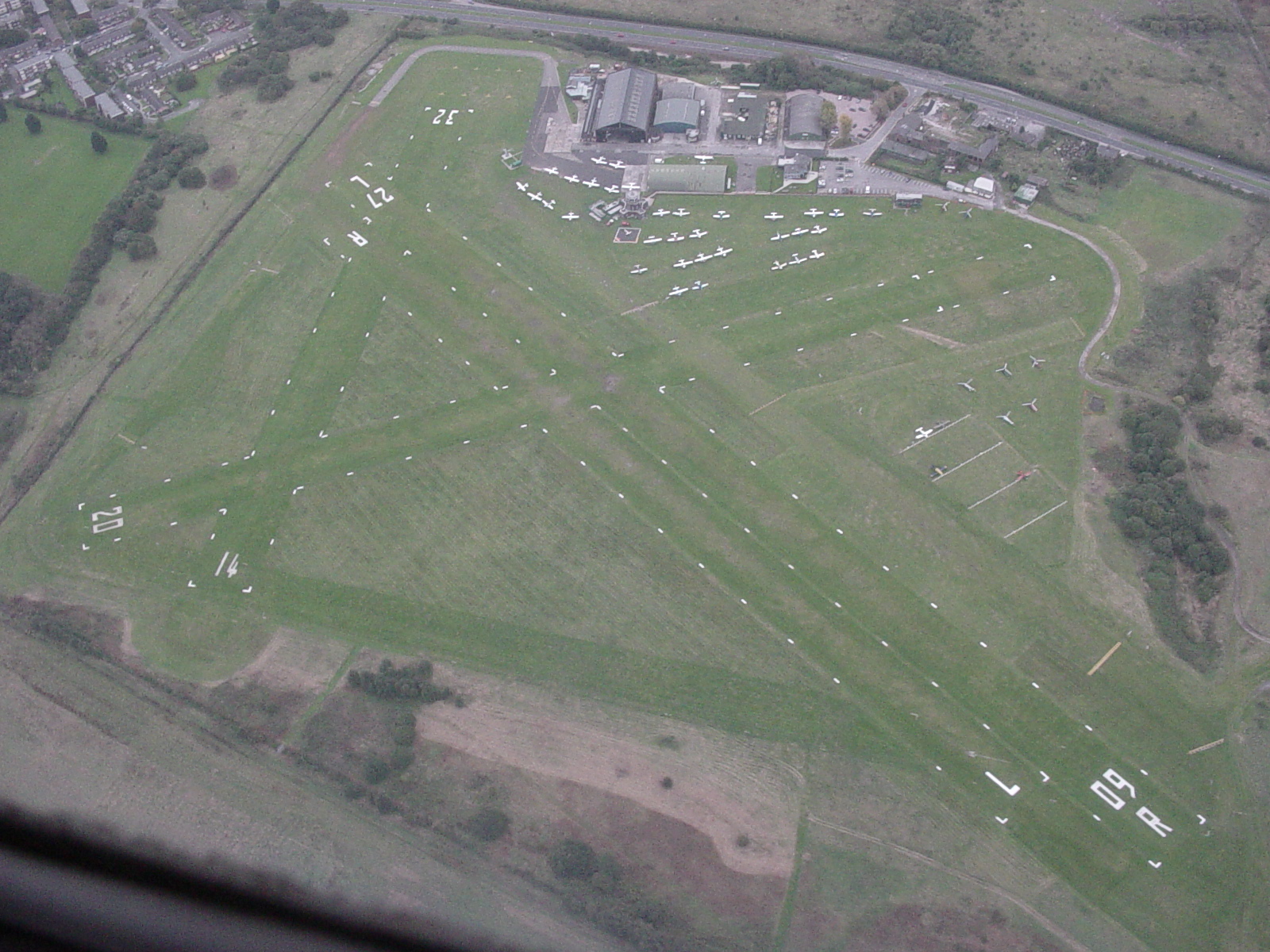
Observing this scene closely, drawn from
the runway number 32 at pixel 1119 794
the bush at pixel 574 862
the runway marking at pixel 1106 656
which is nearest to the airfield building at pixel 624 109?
the runway marking at pixel 1106 656

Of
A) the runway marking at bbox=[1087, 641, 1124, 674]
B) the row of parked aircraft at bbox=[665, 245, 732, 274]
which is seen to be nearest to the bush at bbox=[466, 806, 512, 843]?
the runway marking at bbox=[1087, 641, 1124, 674]

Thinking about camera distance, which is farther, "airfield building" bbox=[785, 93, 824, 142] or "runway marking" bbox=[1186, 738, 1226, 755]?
"airfield building" bbox=[785, 93, 824, 142]

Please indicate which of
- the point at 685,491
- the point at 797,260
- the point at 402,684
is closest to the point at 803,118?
the point at 797,260

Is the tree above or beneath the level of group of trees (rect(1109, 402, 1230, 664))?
above

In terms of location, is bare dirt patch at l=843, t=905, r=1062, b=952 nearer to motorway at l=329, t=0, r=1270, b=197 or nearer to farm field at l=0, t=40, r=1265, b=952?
farm field at l=0, t=40, r=1265, b=952

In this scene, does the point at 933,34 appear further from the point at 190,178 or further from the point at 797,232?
the point at 190,178

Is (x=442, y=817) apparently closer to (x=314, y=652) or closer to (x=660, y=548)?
(x=314, y=652)

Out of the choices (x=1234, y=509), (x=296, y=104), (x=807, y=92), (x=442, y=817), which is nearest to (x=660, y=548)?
(x=442, y=817)
